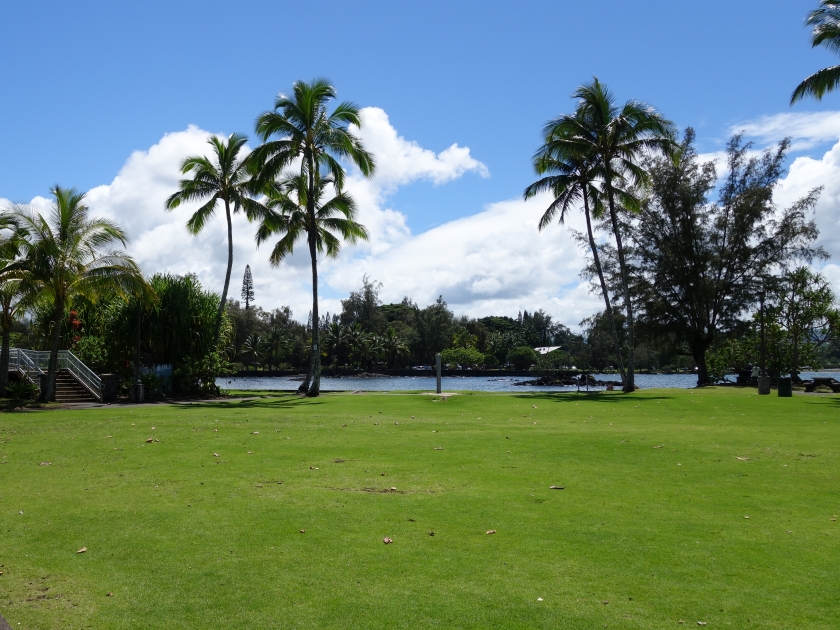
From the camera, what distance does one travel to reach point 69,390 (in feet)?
102

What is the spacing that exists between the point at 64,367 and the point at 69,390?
6.14 feet

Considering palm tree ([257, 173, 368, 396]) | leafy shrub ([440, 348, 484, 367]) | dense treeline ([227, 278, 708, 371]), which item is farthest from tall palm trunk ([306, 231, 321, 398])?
leafy shrub ([440, 348, 484, 367])

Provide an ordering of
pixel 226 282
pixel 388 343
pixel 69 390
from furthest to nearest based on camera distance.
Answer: pixel 388 343, pixel 226 282, pixel 69 390

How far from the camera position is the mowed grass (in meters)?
5.66

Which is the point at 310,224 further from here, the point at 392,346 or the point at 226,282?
the point at 392,346

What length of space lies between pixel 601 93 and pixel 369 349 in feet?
255

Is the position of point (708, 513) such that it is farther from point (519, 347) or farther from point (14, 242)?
point (519, 347)

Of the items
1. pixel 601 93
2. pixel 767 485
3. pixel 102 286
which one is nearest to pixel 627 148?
pixel 601 93

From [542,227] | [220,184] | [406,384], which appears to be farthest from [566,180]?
[406,384]

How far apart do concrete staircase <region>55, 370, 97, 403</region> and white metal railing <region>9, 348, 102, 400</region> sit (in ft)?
0.78

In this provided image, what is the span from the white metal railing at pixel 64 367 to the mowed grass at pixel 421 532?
1749 cm

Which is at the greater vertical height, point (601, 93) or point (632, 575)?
point (601, 93)

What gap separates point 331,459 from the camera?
12328mm

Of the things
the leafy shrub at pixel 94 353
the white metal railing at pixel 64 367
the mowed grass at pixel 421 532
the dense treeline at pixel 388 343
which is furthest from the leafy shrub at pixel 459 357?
the mowed grass at pixel 421 532
